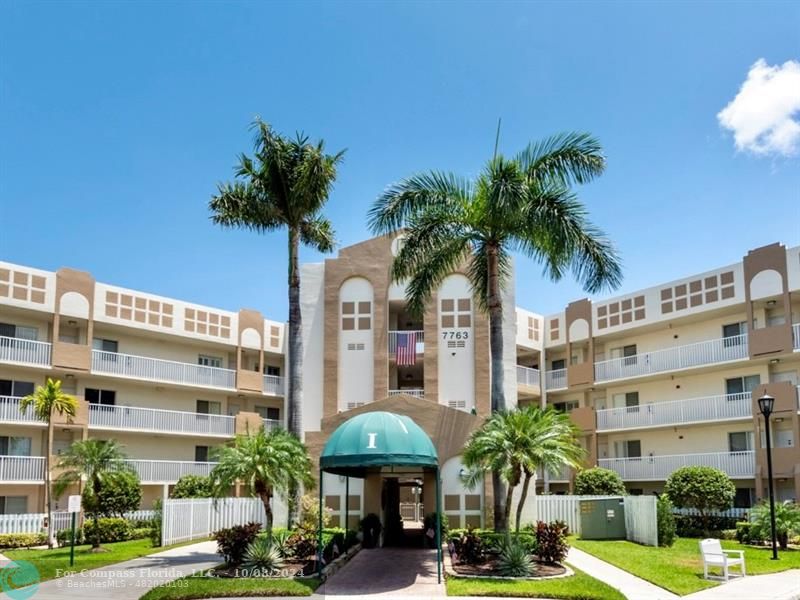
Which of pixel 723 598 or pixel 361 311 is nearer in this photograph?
pixel 723 598

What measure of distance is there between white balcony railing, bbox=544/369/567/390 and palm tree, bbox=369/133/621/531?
66.6 ft

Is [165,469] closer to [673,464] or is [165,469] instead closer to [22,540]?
[22,540]

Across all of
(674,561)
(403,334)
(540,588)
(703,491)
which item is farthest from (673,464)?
(540,588)

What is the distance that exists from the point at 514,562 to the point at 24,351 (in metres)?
25.8

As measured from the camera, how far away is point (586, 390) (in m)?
44.7

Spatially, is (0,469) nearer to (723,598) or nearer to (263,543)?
(263,543)

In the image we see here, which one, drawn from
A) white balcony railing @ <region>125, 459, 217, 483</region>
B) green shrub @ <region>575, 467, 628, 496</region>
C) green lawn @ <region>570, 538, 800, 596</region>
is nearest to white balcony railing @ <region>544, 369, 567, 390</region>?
green shrub @ <region>575, 467, 628, 496</region>

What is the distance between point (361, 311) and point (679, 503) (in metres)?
16.0

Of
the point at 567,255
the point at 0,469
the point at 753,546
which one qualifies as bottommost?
the point at 753,546

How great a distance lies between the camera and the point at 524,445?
1920 centimetres

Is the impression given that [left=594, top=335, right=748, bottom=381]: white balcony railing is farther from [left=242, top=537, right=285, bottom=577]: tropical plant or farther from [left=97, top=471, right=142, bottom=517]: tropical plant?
[left=242, top=537, right=285, bottom=577]: tropical plant

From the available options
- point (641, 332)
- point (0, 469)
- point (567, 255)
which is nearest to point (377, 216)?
point (567, 255)

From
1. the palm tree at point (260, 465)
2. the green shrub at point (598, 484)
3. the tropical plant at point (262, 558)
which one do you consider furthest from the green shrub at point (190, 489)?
the green shrub at point (598, 484)

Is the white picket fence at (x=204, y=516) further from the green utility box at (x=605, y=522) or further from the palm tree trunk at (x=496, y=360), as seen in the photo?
the green utility box at (x=605, y=522)
